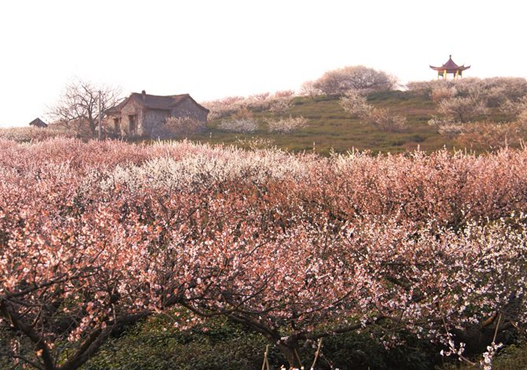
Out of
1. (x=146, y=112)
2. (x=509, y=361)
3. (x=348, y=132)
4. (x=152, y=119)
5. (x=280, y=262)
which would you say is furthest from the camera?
(x=152, y=119)

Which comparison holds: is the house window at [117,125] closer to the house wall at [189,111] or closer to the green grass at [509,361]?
the house wall at [189,111]

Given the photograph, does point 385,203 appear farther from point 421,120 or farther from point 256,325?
point 421,120

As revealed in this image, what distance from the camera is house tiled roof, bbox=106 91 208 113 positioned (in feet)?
173

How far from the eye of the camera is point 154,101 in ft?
177

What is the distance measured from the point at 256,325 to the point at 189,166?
40.0ft

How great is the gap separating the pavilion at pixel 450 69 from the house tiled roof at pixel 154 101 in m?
45.4

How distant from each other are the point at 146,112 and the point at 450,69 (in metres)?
51.9

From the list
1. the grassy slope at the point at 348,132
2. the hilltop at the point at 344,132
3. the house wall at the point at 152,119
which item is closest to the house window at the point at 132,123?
the house wall at the point at 152,119

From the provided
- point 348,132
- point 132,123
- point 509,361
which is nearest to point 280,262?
point 509,361

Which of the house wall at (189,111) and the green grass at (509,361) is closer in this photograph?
the green grass at (509,361)

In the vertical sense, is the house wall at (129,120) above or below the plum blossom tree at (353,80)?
below

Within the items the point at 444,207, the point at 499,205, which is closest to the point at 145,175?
the point at 444,207

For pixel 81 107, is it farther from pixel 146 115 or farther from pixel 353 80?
pixel 353 80

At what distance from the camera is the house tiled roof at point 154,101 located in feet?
173
